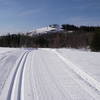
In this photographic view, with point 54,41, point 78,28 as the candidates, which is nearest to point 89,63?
point 54,41

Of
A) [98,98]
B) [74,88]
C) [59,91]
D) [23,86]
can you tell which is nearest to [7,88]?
[23,86]

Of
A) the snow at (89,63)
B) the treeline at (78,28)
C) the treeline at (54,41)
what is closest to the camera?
the snow at (89,63)

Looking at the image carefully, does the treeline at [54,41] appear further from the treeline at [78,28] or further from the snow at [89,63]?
the snow at [89,63]

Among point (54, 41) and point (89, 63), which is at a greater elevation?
point (89, 63)

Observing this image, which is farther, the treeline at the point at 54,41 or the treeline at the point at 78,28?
the treeline at the point at 78,28

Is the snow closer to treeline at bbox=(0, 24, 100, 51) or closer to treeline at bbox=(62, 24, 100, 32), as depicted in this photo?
treeline at bbox=(0, 24, 100, 51)

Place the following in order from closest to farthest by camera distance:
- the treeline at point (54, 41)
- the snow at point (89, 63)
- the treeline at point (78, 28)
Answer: the snow at point (89, 63) < the treeline at point (54, 41) < the treeline at point (78, 28)

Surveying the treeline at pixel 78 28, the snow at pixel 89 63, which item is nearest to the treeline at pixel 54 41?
the treeline at pixel 78 28

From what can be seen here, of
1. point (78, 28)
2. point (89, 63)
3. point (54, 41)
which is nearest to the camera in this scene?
point (89, 63)

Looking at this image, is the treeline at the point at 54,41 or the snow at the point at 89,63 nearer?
the snow at the point at 89,63

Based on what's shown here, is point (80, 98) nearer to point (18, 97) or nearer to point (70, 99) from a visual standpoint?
point (70, 99)

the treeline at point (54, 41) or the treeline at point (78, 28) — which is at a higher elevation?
the treeline at point (78, 28)

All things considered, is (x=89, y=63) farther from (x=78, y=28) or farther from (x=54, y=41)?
(x=78, y=28)

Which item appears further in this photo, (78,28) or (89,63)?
(78,28)
